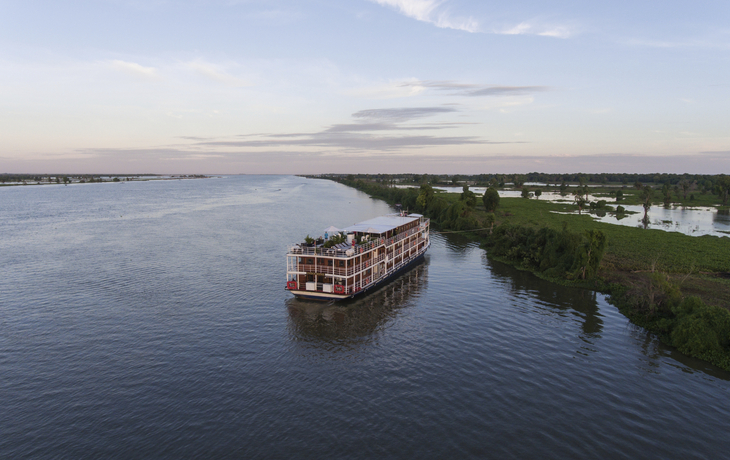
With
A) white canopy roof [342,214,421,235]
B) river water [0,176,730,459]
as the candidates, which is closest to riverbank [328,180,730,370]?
river water [0,176,730,459]

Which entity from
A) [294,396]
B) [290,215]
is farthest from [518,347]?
[290,215]

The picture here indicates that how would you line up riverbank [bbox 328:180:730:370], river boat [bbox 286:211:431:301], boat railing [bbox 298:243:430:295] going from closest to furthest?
riverbank [bbox 328:180:730:370] → river boat [bbox 286:211:431:301] → boat railing [bbox 298:243:430:295]

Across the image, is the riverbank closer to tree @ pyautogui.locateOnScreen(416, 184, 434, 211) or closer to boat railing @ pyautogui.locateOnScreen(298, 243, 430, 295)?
boat railing @ pyautogui.locateOnScreen(298, 243, 430, 295)

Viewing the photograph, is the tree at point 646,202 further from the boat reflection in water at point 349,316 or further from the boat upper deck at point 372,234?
A: the boat reflection in water at point 349,316

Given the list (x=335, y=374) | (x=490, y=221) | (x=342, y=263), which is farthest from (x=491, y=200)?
(x=335, y=374)

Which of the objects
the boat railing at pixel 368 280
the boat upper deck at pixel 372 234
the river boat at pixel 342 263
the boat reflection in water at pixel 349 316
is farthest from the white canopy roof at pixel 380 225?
the boat reflection in water at pixel 349 316
